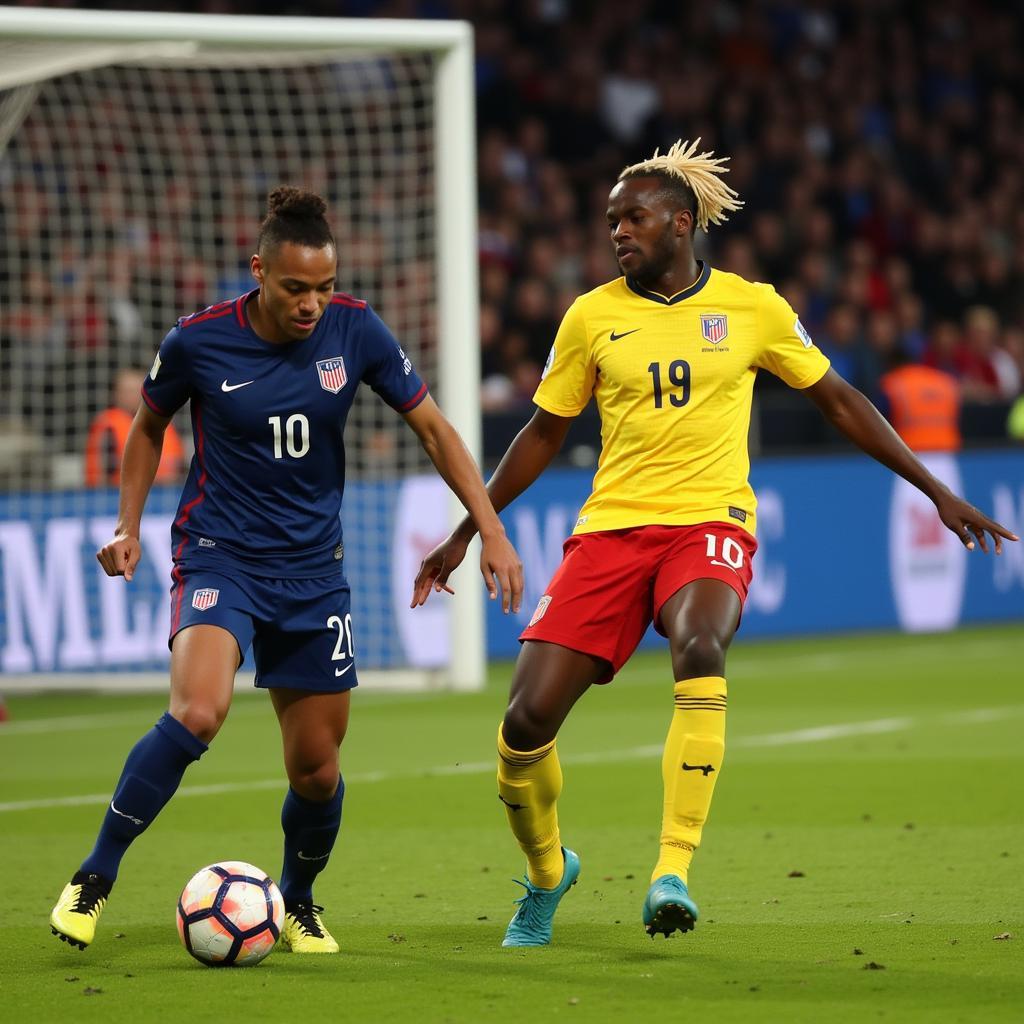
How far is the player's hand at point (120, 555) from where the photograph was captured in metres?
5.71

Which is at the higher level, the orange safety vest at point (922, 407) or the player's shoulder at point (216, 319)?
the orange safety vest at point (922, 407)

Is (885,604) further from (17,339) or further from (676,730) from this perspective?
(676,730)

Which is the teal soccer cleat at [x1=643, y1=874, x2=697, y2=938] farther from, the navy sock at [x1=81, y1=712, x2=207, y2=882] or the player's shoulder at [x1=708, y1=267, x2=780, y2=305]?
the player's shoulder at [x1=708, y1=267, x2=780, y2=305]

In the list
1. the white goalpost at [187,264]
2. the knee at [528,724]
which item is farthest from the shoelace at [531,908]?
the white goalpost at [187,264]

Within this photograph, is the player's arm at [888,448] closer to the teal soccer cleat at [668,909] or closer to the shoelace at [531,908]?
the teal soccer cleat at [668,909]

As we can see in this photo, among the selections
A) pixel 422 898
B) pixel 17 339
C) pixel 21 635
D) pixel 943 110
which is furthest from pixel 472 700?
pixel 943 110

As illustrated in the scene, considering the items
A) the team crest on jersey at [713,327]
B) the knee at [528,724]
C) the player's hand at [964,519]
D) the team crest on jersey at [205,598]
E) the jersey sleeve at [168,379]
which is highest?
the team crest on jersey at [713,327]

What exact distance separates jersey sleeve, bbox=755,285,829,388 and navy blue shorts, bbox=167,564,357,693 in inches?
56.0

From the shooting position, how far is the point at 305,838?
5.88 m

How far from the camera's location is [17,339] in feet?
44.6

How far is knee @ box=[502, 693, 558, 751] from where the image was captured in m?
5.68

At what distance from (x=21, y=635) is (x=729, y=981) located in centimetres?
832

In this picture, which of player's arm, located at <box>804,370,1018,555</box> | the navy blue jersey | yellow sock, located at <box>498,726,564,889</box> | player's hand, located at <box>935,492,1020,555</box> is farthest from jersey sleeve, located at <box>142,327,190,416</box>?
player's hand, located at <box>935,492,1020,555</box>

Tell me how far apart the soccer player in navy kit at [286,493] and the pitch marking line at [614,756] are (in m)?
3.35
